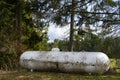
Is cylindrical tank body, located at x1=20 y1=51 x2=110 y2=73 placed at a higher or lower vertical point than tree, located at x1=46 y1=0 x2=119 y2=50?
lower

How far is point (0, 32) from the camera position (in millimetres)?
21141

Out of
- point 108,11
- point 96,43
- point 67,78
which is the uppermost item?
point 108,11

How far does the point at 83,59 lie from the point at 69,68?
0.93 m

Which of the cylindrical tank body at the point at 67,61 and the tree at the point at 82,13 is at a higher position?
the tree at the point at 82,13

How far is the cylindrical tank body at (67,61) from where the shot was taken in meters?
14.2

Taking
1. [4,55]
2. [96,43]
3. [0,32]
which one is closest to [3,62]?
[4,55]

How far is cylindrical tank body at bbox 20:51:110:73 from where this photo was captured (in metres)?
14.2

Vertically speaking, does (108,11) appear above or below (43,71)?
above

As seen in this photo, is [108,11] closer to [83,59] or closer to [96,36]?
[96,36]

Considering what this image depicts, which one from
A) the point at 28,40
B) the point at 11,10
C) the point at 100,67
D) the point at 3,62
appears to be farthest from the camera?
the point at 28,40

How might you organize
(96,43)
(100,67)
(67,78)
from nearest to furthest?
1. (67,78)
2. (100,67)
3. (96,43)

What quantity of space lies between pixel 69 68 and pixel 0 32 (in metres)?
8.30

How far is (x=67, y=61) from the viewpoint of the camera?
14.8 meters

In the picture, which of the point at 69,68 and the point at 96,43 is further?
the point at 96,43
